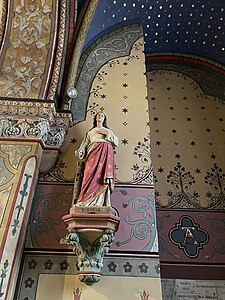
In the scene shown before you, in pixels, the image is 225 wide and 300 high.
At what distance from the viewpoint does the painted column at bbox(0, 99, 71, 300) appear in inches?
99.8

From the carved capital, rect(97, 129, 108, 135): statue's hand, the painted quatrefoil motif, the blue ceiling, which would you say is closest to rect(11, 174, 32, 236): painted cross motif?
the carved capital

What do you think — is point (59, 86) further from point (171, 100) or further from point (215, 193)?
point (215, 193)

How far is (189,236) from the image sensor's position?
11.6ft

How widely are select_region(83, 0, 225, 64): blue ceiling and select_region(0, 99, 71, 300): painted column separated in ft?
4.83

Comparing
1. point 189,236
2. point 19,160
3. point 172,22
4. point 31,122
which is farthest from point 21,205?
point 172,22

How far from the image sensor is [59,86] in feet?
11.8

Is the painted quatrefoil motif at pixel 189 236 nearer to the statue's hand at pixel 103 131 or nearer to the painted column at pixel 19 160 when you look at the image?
the statue's hand at pixel 103 131

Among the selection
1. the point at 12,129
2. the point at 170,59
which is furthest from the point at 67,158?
the point at 170,59

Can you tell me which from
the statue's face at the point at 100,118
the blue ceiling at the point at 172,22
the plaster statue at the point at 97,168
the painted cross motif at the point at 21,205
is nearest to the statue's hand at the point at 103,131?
the plaster statue at the point at 97,168

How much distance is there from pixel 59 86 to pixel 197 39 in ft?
8.23

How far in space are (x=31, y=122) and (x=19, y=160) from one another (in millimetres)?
445

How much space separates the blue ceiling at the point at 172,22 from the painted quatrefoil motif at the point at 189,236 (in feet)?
8.46

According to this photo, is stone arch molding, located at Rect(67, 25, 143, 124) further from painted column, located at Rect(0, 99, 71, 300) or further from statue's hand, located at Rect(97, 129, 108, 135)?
statue's hand, located at Rect(97, 129, 108, 135)

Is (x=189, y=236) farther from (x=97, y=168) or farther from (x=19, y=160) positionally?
(x=19, y=160)
